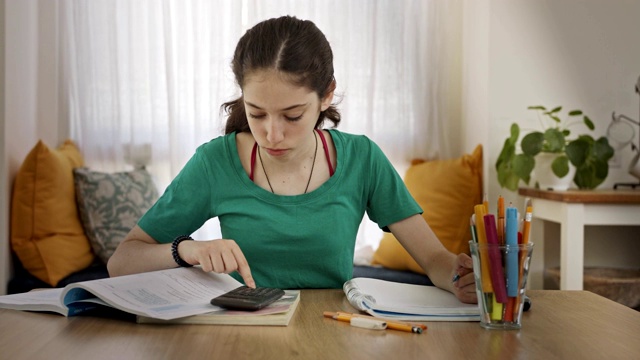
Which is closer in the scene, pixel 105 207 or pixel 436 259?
pixel 436 259

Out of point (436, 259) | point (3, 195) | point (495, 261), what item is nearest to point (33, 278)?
point (3, 195)

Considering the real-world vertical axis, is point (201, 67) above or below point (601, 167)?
above

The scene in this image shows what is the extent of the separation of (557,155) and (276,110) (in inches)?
75.4

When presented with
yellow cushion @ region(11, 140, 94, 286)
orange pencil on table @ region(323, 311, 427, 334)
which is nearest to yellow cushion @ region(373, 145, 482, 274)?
yellow cushion @ region(11, 140, 94, 286)

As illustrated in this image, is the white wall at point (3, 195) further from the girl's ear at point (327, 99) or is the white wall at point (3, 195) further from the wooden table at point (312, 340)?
the wooden table at point (312, 340)

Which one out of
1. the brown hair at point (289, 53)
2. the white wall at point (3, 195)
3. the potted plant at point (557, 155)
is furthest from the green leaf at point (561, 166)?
the white wall at point (3, 195)

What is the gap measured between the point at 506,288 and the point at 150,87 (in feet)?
9.13

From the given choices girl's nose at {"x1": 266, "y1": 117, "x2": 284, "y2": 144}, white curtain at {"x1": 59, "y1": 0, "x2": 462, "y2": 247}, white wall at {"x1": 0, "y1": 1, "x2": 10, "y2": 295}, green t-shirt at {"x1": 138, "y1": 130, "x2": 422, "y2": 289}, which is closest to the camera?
girl's nose at {"x1": 266, "y1": 117, "x2": 284, "y2": 144}

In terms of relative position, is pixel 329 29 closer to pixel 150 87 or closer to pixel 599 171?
pixel 150 87

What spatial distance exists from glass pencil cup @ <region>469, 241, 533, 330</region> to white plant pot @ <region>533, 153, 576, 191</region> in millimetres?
2107

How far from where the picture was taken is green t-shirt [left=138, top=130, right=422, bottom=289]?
5.60 ft

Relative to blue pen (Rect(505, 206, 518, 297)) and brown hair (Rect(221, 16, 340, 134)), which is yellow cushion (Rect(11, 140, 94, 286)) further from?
blue pen (Rect(505, 206, 518, 297))

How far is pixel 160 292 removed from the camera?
1263mm

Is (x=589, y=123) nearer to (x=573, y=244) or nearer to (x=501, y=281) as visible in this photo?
(x=573, y=244)
